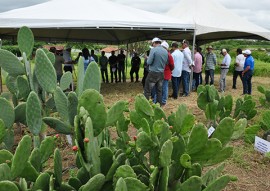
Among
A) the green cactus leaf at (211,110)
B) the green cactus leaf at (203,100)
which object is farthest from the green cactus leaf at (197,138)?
the green cactus leaf at (203,100)

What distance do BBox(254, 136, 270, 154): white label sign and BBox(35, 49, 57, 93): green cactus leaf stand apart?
2.39m

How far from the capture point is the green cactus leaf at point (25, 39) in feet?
7.20

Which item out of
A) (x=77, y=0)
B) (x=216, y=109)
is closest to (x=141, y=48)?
(x=77, y=0)

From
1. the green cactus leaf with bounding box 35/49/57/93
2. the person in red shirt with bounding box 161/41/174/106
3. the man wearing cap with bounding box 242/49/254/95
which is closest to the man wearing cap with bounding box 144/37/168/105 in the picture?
A: the person in red shirt with bounding box 161/41/174/106

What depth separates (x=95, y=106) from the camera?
153 cm

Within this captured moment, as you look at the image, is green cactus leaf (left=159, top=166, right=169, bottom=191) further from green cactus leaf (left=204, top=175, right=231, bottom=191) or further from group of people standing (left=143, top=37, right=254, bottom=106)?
group of people standing (left=143, top=37, right=254, bottom=106)

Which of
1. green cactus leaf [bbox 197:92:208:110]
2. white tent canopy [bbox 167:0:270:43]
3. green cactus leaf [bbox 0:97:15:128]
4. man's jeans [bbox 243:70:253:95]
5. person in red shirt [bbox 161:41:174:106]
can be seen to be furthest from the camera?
white tent canopy [bbox 167:0:270:43]

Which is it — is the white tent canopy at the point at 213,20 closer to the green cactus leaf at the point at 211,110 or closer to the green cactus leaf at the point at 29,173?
the green cactus leaf at the point at 211,110

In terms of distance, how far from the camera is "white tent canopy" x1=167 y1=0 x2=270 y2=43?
346 inches

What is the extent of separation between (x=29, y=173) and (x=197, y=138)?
0.83 metres

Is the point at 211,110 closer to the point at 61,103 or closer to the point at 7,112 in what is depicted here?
the point at 61,103

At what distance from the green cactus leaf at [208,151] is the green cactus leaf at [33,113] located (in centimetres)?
88

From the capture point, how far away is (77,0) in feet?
27.7

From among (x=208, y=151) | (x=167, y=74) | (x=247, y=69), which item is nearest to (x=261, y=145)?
(x=208, y=151)
